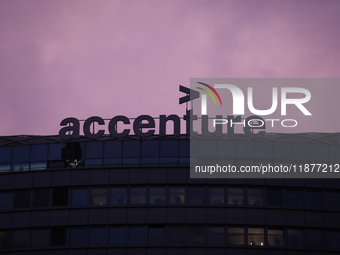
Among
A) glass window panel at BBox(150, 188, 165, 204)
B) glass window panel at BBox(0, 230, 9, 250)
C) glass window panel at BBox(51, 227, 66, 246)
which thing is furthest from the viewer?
glass window panel at BBox(0, 230, 9, 250)

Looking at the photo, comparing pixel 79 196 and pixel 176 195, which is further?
pixel 79 196

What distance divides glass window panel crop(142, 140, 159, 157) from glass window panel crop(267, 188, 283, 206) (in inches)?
523

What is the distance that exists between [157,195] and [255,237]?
11.5 meters

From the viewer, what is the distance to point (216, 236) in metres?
58.2

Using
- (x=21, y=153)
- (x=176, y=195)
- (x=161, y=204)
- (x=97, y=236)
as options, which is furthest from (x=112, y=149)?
(x=21, y=153)

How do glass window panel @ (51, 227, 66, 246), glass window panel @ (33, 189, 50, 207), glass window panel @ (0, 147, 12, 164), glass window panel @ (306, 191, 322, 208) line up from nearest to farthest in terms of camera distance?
glass window panel @ (51, 227, 66, 246)
glass window panel @ (306, 191, 322, 208)
glass window panel @ (33, 189, 50, 207)
glass window panel @ (0, 147, 12, 164)

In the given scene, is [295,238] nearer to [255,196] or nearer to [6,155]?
[255,196]

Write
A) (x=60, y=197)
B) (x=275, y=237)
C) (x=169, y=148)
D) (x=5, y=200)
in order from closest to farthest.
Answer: (x=275, y=237), (x=60, y=197), (x=5, y=200), (x=169, y=148)

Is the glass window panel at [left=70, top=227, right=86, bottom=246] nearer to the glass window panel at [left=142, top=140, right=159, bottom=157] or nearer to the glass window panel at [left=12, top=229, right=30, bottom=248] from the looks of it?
the glass window panel at [left=12, top=229, right=30, bottom=248]

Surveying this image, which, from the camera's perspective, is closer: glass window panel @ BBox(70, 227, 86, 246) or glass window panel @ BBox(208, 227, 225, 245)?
glass window panel @ BBox(208, 227, 225, 245)

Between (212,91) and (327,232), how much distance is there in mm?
21675

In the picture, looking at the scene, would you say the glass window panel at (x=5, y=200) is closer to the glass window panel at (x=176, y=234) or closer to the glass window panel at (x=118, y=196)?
the glass window panel at (x=118, y=196)

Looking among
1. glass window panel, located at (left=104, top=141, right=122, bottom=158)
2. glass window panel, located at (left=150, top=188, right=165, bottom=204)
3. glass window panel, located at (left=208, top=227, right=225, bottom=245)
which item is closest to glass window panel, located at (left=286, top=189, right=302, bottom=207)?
glass window panel, located at (left=208, top=227, right=225, bottom=245)

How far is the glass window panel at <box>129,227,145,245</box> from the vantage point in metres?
58.0
